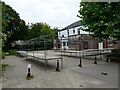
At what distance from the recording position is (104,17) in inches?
305

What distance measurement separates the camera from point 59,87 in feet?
14.0

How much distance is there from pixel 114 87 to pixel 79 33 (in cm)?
2136

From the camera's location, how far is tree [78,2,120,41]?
274 inches

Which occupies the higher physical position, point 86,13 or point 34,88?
point 86,13

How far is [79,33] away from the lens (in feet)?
81.3

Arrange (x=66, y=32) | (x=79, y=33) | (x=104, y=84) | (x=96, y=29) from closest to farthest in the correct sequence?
(x=104, y=84), (x=96, y=29), (x=79, y=33), (x=66, y=32)

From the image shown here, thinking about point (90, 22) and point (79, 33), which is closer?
point (90, 22)

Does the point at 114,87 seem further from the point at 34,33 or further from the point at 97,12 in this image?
the point at 34,33

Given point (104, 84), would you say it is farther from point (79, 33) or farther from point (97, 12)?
point (79, 33)

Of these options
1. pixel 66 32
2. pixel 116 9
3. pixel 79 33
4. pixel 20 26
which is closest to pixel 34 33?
pixel 20 26

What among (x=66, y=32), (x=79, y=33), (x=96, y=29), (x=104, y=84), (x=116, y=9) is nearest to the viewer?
(x=104, y=84)

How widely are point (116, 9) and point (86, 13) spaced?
266 cm

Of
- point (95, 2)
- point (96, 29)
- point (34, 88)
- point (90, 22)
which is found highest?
point (95, 2)

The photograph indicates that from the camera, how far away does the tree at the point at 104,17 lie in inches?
274
